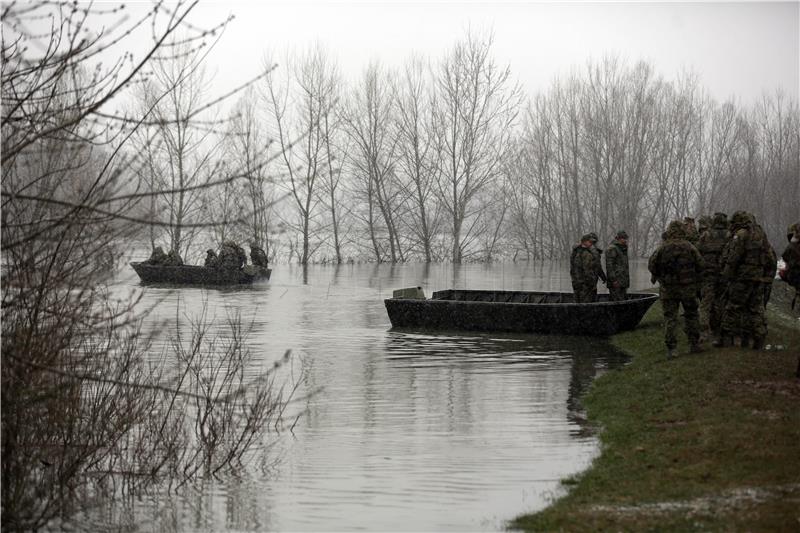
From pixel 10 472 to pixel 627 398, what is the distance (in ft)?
26.0

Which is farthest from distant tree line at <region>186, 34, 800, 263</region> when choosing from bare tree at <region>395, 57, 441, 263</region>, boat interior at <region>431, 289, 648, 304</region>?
boat interior at <region>431, 289, 648, 304</region>

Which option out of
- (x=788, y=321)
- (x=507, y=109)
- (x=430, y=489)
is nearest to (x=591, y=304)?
(x=788, y=321)

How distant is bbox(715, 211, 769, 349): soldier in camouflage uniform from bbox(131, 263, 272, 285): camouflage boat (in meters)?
26.5

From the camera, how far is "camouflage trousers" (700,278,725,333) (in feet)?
56.2

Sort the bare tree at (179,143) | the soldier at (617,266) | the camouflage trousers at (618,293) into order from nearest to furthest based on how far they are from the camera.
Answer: the bare tree at (179,143) < the soldier at (617,266) < the camouflage trousers at (618,293)

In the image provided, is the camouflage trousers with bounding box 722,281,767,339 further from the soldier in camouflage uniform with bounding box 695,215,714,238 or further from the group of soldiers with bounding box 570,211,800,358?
the soldier in camouflage uniform with bounding box 695,215,714,238

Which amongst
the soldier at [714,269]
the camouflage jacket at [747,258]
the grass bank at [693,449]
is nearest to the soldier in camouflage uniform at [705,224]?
the soldier at [714,269]

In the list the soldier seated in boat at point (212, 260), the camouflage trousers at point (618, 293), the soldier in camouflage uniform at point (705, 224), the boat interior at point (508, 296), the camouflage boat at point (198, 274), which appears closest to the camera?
the soldier in camouflage uniform at point (705, 224)

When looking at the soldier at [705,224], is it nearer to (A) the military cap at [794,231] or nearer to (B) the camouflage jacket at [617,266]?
(B) the camouflage jacket at [617,266]

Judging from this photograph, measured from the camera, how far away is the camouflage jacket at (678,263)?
50.4 ft

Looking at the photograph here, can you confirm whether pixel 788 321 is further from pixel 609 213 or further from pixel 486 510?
pixel 609 213

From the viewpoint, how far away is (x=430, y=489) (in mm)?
9312

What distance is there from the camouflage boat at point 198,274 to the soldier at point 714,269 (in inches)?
975

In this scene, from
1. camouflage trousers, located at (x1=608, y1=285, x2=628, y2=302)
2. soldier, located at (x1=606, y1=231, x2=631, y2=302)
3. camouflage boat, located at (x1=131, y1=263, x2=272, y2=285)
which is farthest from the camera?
camouflage boat, located at (x1=131, y1=263, x2=272, y2=285)
